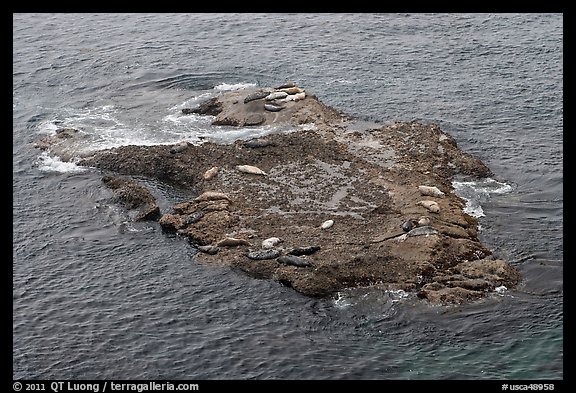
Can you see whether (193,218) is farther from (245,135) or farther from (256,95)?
(256,95)

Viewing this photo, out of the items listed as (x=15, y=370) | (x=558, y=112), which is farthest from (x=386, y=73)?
(x=15, y=370)

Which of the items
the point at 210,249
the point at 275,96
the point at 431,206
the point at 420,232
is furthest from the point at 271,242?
the point at 275,96

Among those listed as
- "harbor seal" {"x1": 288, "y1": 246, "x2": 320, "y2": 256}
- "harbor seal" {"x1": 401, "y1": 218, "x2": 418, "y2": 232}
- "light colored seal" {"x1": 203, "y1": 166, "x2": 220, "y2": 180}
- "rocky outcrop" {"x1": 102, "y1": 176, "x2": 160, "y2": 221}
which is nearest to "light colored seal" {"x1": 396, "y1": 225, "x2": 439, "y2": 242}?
"harbor seal" {"x1": 401, "y1": 218, "x2": 418, "y2": 232}

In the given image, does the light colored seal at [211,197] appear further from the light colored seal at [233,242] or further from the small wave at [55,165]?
the small wave at [55,165]

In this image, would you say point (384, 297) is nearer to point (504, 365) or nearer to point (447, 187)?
point (504, 365)

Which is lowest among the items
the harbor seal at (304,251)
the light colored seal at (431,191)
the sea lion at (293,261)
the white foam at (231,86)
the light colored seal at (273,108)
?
the sea lion at (293,261)

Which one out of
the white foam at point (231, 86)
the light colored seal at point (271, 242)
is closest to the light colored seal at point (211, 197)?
the light colored seal at point (271, 242)
